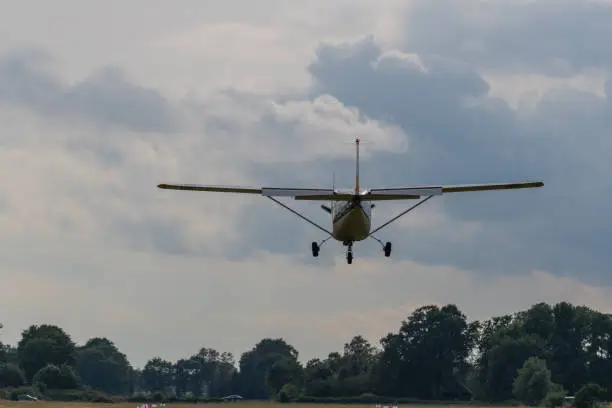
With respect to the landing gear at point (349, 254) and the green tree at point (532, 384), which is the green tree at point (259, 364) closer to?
the green tree at point (532, 384)

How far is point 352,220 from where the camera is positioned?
57469mm

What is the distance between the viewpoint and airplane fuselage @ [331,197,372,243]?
2261 inches

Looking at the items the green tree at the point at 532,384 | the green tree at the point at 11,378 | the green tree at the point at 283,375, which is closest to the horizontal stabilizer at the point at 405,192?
the green tree at the point at 532,384

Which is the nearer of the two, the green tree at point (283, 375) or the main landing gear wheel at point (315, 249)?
the main landing gear wheel at point (315, 249)

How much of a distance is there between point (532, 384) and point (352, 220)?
68.0 meters

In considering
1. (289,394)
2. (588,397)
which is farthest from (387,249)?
(289,394)

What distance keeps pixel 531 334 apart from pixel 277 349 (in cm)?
5839

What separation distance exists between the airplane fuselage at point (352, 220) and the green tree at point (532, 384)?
214ft

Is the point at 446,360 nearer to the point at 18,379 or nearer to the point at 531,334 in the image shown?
the point at 531,334

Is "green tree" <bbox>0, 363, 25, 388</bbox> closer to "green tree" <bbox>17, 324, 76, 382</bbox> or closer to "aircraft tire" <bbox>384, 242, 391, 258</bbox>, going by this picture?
"green tree" <bbox>17, 324, 76, 382</bbox>

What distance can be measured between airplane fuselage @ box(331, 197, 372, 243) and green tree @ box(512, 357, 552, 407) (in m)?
65.3


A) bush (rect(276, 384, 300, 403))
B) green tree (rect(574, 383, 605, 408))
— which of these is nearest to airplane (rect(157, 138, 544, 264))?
green tree (rect(574, 383, 605, 408))

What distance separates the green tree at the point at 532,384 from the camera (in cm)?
11925

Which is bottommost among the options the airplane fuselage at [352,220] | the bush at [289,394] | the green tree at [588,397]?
the green tree at [588,397]
